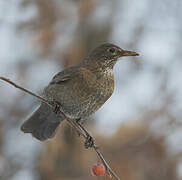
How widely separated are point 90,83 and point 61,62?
2864mm

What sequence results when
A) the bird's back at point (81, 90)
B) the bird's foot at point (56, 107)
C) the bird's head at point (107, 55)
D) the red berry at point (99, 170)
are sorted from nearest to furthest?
the red berry at point (99, 170)
the bird's foot at point (56, 107)
the bird's back at point (81, 90)
the bird's head at point (107, 55)

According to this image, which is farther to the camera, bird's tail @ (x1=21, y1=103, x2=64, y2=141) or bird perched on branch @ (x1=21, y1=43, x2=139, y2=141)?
bird's tail @ (x1=21, y1=103, x2=64, y2=141)

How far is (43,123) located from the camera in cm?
577

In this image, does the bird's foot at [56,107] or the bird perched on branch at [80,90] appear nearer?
the bird's foot at [56,107]

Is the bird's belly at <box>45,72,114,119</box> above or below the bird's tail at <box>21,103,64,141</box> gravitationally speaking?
above

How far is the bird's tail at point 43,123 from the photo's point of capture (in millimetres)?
5629

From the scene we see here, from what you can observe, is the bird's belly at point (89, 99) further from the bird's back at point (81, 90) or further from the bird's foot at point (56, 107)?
the bird's foot at point (56, 107)

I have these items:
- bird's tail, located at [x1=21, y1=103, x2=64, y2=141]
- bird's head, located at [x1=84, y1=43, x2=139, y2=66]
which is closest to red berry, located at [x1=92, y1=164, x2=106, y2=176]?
bird's tail, located at [x1=21, y1=103, x2=64, y2=141]

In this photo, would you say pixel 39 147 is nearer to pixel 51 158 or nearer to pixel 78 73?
pixel 51 158

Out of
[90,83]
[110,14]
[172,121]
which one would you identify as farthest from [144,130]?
[110,14]

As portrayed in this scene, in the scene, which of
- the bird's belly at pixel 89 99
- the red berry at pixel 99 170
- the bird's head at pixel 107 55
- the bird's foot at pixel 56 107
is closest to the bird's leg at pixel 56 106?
the bird's foot at pixel 56 107

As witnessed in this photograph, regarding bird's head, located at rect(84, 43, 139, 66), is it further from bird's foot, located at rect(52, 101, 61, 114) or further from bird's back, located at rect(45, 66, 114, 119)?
bird's foot, located at rect(52, 101, 61, 114)

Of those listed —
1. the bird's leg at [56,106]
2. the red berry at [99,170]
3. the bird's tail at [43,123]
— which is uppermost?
the bird's leg at [56,106]

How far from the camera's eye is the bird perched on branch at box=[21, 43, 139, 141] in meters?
5.29
